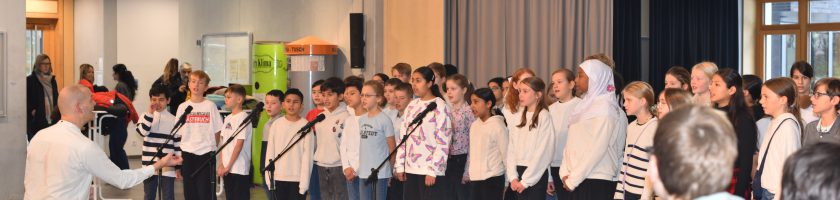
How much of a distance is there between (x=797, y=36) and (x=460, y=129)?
737 centimetres

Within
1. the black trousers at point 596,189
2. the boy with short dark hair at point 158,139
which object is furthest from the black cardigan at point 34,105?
the black trousers at point 596,189

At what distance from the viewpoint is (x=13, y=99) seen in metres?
8.49

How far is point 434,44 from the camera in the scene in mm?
10539

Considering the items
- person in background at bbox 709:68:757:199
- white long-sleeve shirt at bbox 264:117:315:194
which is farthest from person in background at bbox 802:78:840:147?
white long-sleeve shirt at bbox 264:117:315:194

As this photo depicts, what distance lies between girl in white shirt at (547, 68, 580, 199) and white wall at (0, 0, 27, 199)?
444cm

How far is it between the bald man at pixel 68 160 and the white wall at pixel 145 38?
397 inches

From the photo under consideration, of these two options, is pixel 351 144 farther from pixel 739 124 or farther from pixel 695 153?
pixel 695 153

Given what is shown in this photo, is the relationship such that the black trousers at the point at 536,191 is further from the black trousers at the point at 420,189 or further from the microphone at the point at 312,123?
the microphone at the point at 312,123

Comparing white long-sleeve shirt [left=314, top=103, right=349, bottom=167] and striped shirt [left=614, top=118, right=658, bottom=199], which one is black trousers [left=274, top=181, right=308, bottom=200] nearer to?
white long-sleeve shirt [left=314, top=103, right=349, bottom=167]

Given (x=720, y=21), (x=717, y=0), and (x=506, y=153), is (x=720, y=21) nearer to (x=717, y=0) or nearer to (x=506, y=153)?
(x=717, y=0)

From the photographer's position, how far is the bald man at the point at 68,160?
16.1 feet

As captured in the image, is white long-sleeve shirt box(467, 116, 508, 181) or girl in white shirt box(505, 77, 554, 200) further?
white long-sleeve shirt box(467, 116, 508, 181)

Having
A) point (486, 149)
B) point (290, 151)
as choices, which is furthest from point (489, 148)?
point (290, 151)

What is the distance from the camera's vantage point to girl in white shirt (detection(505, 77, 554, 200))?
19.6 feet
